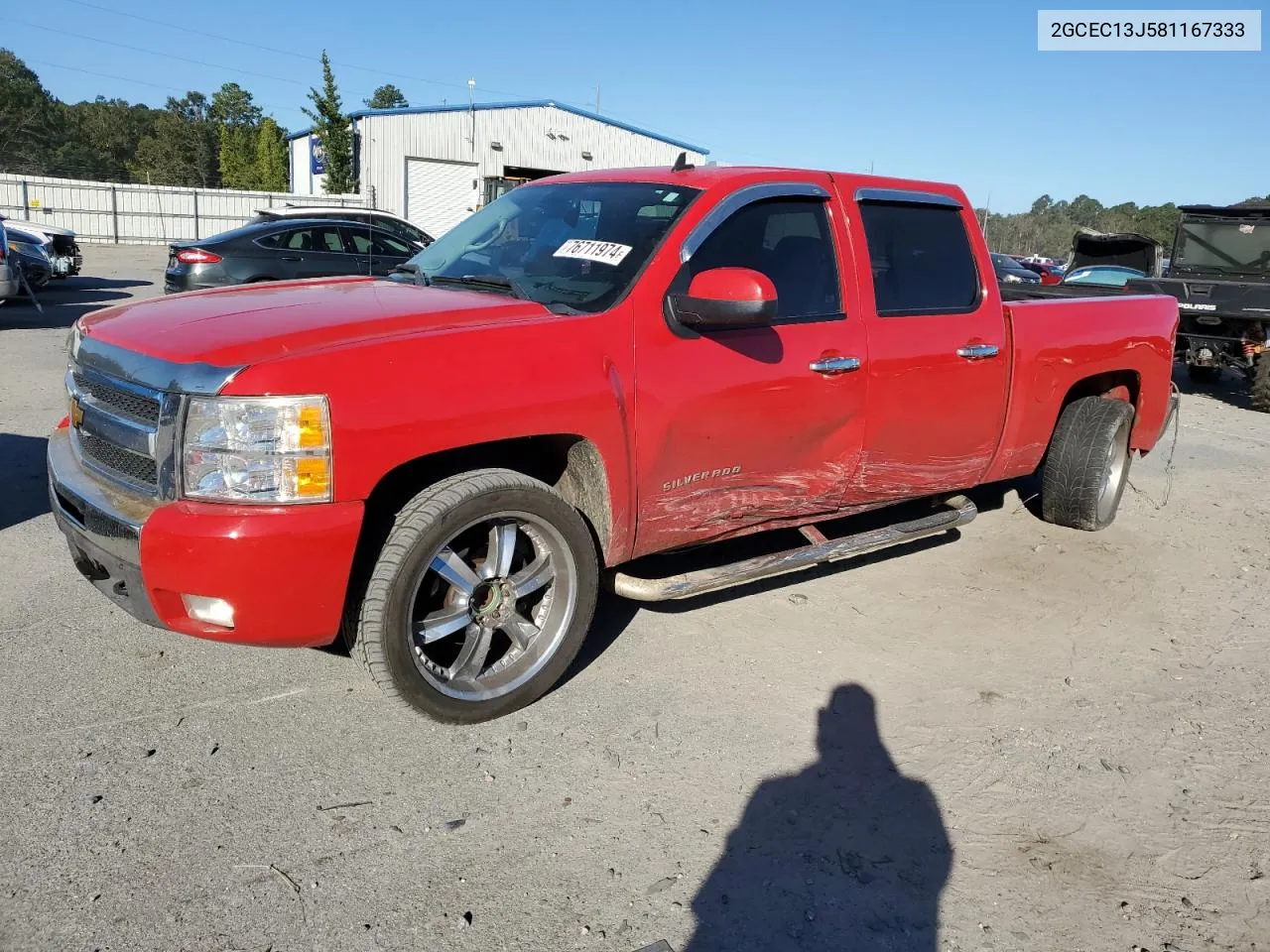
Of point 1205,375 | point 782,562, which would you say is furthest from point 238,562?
point 1205,375

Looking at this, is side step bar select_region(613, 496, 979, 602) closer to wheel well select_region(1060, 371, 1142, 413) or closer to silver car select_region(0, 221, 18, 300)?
wheel well select_region(1060, 371, 1142, 413)

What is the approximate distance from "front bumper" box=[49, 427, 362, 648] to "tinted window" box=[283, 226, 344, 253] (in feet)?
35.3

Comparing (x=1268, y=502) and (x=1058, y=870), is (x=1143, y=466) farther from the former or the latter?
(x=1058, y=870)

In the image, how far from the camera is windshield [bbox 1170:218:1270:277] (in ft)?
41.7

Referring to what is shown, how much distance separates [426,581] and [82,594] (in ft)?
6.27

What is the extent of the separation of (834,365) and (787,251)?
540 mm

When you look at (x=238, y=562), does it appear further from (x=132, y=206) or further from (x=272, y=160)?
(x=272, y=160)

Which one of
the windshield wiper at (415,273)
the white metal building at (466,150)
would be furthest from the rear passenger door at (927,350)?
the white metal building at (466,150)

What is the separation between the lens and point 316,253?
517 inches

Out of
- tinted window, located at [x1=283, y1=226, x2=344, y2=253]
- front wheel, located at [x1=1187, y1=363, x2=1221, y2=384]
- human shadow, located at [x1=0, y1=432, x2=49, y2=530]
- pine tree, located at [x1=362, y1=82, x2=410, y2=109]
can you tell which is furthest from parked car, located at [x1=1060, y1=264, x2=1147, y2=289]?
pine tree, located at [x1=362, y1=82, x2=410, y2=109]

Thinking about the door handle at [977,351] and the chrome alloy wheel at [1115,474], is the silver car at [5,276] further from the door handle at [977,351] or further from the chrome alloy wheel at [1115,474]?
the chrome alloy wheel at [1115,474]

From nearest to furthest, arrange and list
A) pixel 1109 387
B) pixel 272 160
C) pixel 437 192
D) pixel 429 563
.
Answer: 1. pixel 429 563
2. pixel 1109 387
3. pixel 437 192
4. pixel 272 160

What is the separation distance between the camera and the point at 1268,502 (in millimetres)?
7176

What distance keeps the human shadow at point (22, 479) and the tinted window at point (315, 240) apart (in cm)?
684
